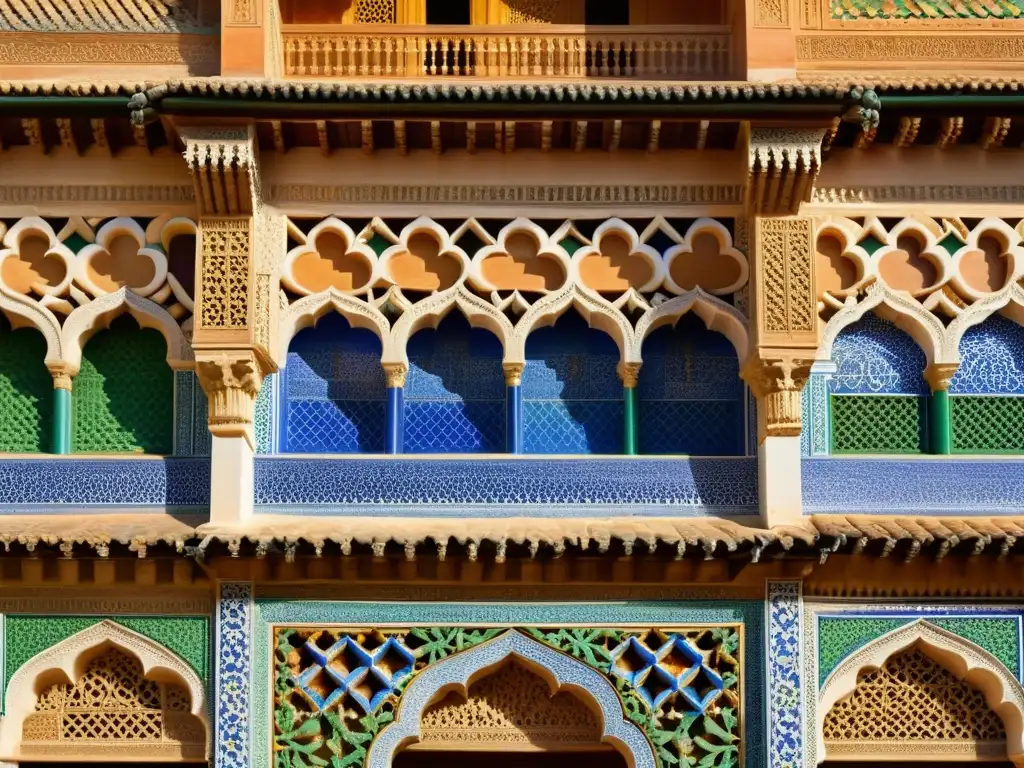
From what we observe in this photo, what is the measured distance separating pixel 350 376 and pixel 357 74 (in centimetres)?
188

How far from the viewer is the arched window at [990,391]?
425 inches

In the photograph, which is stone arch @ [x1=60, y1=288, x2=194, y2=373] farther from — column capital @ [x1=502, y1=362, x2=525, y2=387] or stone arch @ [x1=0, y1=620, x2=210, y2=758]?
column capital @ [x1=502, y1=362, x2=525, y2=387]

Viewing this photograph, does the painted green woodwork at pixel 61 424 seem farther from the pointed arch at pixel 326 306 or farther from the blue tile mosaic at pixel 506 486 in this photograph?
the pointed arch at pixel 326 306

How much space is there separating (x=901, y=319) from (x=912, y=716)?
2287 millimetres

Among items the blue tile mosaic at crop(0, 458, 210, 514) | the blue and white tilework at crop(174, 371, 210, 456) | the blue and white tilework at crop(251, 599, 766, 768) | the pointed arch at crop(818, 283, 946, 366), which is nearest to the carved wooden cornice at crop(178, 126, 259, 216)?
the blue and white tilework at crop(174, 371, 210, 456)

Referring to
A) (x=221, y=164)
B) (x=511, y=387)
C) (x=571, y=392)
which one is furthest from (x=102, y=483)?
(x=571, y=392)

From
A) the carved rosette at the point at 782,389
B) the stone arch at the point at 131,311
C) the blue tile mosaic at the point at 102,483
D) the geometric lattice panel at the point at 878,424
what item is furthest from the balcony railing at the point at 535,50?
the blue tile mosaic at the point at 102,483

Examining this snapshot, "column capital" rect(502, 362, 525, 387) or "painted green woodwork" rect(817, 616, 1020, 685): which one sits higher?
"column capital" rect(502, 362, 525, 387)

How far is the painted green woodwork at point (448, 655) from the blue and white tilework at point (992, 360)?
2.12 meters

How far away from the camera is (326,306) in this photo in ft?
35.4

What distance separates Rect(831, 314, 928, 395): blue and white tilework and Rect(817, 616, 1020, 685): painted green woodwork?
54.7 inches

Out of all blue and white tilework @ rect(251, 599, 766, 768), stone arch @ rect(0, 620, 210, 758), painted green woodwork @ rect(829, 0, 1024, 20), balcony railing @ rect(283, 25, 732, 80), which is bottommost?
stone arch @ rect(0, 620, 210, 758)

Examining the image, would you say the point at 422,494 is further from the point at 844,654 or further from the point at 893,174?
the point at 893,174

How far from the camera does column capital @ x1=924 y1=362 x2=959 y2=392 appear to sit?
1072 centimetres
